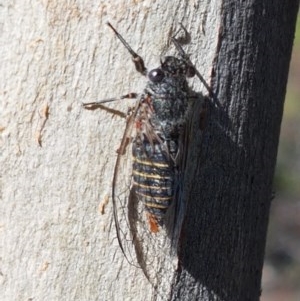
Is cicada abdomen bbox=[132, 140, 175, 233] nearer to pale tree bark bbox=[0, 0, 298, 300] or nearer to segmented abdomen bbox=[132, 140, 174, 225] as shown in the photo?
segmented abdomen bbox=[132, 140, 174, 225]

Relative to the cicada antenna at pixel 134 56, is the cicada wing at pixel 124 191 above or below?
below

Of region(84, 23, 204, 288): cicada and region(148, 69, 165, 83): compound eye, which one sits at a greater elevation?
region(148, 69, 165, 83): compound eye

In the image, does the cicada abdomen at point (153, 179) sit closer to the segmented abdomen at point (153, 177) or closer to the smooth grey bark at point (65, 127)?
the segmented abdomen at point (153, 177)

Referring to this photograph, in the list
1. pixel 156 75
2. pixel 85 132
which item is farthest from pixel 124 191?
pixel 156 75

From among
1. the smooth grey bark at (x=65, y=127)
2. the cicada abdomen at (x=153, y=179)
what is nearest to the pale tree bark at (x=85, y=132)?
the smooth grey bark at (x=65, y=127)

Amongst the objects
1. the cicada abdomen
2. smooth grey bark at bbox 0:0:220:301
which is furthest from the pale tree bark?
the cicada abdomen

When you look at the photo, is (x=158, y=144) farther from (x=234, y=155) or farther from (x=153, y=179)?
(x=234, y=155)
